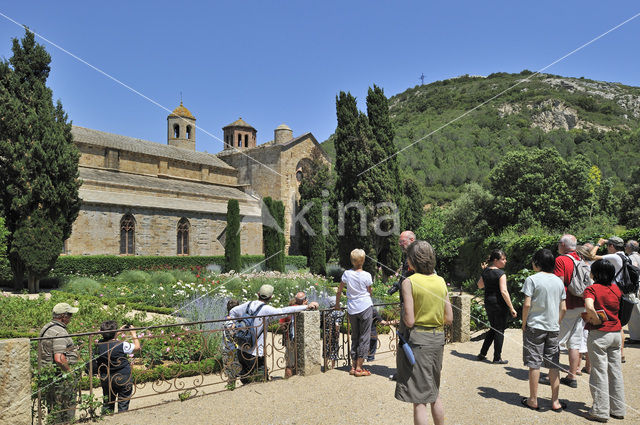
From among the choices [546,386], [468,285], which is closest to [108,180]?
[468,285]

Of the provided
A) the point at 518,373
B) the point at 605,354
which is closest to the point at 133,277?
the point at 518,373

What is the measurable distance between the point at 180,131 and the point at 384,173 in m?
26.0

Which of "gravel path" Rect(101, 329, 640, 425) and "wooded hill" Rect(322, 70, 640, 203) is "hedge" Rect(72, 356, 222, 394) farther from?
"wooded hill" Rect(322, 70, 640, 203)

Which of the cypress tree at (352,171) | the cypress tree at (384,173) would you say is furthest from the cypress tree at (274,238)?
the cypress tree at (384,173)

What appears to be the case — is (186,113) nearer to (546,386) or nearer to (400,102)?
(546,386)

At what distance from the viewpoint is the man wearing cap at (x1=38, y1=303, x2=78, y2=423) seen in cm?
426

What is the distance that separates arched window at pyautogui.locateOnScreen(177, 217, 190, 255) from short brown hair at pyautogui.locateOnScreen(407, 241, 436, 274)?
23.8m

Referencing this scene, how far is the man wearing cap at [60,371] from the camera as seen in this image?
426 centimetres

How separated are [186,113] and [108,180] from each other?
18.6 m

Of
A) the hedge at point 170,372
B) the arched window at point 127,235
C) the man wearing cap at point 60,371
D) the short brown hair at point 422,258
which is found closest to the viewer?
the short brown hair at point 422,258

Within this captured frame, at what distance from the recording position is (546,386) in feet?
17.2

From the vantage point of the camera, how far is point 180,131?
1565 inches

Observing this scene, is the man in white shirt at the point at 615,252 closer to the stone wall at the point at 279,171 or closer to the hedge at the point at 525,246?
the hedge at the point at 525,246

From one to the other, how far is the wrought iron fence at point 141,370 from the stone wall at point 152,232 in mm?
15957
